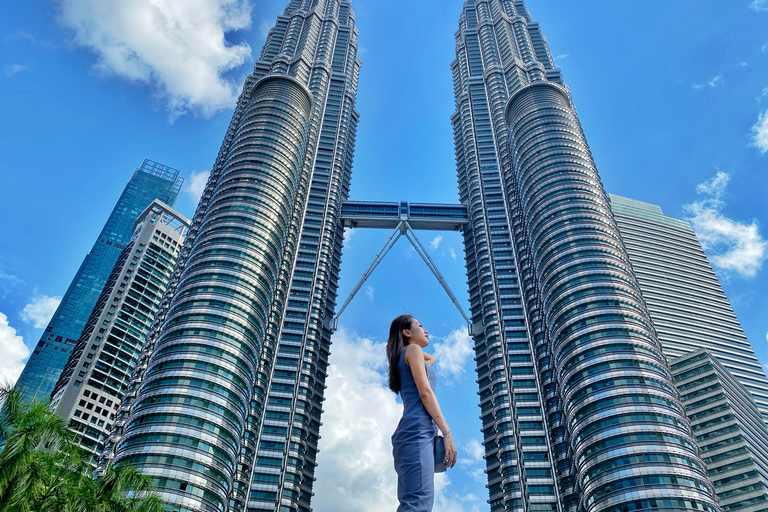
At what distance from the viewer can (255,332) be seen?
298 ft

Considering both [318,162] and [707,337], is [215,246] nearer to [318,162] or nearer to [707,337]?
[318,162]

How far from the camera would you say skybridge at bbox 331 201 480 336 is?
144125 millimetres

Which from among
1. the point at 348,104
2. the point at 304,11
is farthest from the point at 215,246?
the point at 304,11

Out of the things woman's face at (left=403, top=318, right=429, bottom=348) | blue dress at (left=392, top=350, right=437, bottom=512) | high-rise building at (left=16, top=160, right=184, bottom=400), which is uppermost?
high-rise building at (left=16, top=160, right=184, bottom=400)

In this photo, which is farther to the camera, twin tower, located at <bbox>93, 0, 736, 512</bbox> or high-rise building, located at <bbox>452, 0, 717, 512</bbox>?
twin tower, located at <bbox>93, 0, 736, 512</bbox>

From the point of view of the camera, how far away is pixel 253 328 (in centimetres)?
9050

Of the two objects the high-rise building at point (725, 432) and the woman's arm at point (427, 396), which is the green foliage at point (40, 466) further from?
the high-rise building at point (725, 432)

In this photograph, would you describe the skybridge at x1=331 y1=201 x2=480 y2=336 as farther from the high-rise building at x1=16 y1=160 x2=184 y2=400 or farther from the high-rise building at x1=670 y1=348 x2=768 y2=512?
the high-rise building at x1=16 y1=160 x2=184 y2=400

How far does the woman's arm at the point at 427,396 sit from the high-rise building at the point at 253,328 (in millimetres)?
69706

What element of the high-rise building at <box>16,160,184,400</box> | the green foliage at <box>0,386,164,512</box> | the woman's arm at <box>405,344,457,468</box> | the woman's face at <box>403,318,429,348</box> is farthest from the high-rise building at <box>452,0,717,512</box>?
the high-rise building at <box>16,160,184,400</box>

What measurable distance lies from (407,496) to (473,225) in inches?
5249

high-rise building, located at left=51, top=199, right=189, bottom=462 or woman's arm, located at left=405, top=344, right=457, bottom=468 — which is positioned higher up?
high-rise building, located at left=51, top=199, right=189, bottom=462

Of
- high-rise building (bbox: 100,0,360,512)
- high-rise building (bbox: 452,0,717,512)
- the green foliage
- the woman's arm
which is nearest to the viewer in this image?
the woman's arm

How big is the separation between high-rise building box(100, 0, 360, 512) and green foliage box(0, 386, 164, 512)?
52.6 meters
